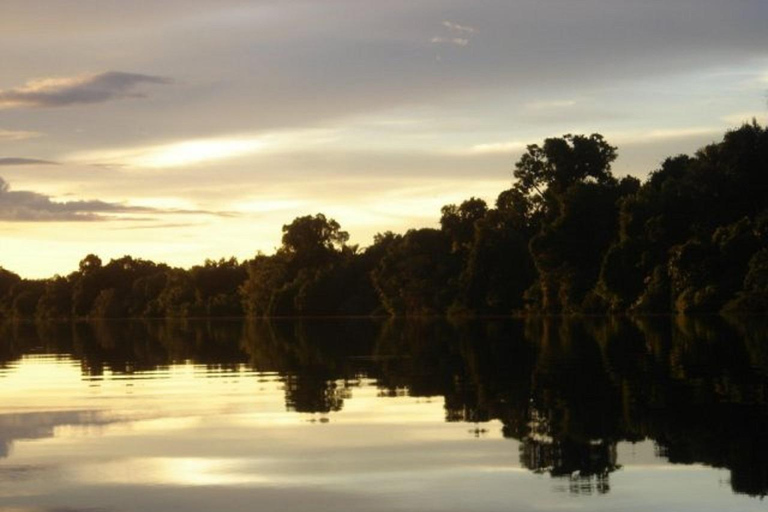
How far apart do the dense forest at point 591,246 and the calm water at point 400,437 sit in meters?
59.8

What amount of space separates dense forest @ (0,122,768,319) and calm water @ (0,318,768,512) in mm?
59788

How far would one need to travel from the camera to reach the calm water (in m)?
16.2

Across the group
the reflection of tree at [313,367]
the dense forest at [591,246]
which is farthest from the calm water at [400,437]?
the dense forest at [591,246]

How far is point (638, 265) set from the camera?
108 m

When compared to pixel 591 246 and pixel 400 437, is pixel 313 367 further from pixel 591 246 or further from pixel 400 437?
pixel 591 246

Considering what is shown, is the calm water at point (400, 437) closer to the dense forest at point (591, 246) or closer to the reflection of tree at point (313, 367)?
the reflection of tree at point (313, 367)

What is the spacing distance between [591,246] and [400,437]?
101 metres

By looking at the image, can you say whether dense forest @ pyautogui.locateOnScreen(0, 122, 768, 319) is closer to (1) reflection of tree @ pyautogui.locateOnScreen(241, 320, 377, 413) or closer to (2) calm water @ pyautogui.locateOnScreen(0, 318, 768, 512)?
(1) reflection of tree @ pyautogui.locateOnScreen(241, 320, 377, 413)

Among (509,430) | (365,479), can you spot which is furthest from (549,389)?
(365,479)

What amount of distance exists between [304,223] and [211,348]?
13477 centimetres

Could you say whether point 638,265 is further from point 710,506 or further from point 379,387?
point 710,506

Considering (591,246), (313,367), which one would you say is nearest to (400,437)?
(313,367)

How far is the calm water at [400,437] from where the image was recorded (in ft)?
53.2

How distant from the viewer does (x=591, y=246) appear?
12188 centimetres
